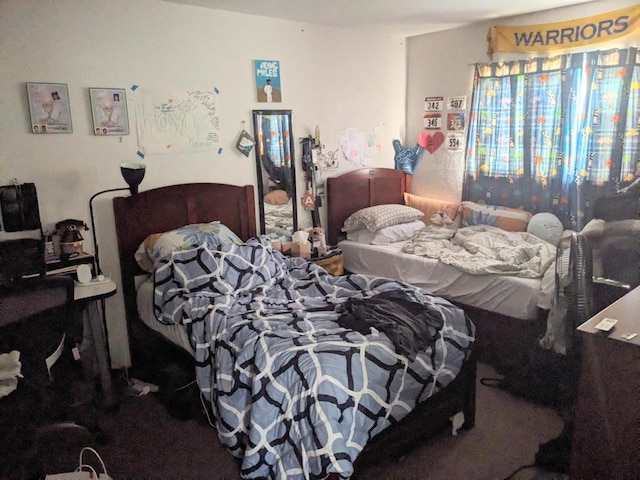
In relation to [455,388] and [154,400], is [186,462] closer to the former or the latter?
[154,400]

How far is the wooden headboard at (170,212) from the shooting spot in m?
3.06

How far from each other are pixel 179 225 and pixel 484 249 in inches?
84.7

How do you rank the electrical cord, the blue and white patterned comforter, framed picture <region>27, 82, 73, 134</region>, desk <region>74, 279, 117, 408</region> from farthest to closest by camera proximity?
framed picture <region>27, 82, 73, 134</region>, desk <region>74, 279, 117, 408</region>, the electrical cord, the blue and white patterned comforter

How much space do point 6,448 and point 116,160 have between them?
1.76 meters

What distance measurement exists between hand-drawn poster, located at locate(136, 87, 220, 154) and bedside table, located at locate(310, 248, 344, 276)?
1.14 m

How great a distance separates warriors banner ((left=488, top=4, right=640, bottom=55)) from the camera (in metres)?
3.23

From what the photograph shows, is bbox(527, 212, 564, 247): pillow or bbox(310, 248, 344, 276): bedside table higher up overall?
bbox(527, 212, 564, 247): pillow

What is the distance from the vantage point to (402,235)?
4.01 m

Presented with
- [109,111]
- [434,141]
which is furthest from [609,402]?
[434,141]

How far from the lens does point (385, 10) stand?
3479 mm

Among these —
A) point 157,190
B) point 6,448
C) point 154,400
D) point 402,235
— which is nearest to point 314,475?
point 6,448

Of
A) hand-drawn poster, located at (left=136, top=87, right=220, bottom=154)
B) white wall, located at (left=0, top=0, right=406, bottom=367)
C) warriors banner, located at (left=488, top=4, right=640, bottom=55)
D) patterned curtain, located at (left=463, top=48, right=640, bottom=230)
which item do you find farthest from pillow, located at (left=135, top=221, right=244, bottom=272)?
warriors banner, located at (left=488, top=4, right=640, bottom=55)

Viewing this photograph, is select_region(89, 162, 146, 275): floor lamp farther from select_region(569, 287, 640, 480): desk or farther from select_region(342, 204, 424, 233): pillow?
select_region(569, 287, 640, 480): desk

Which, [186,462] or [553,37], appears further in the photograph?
[553,37]
